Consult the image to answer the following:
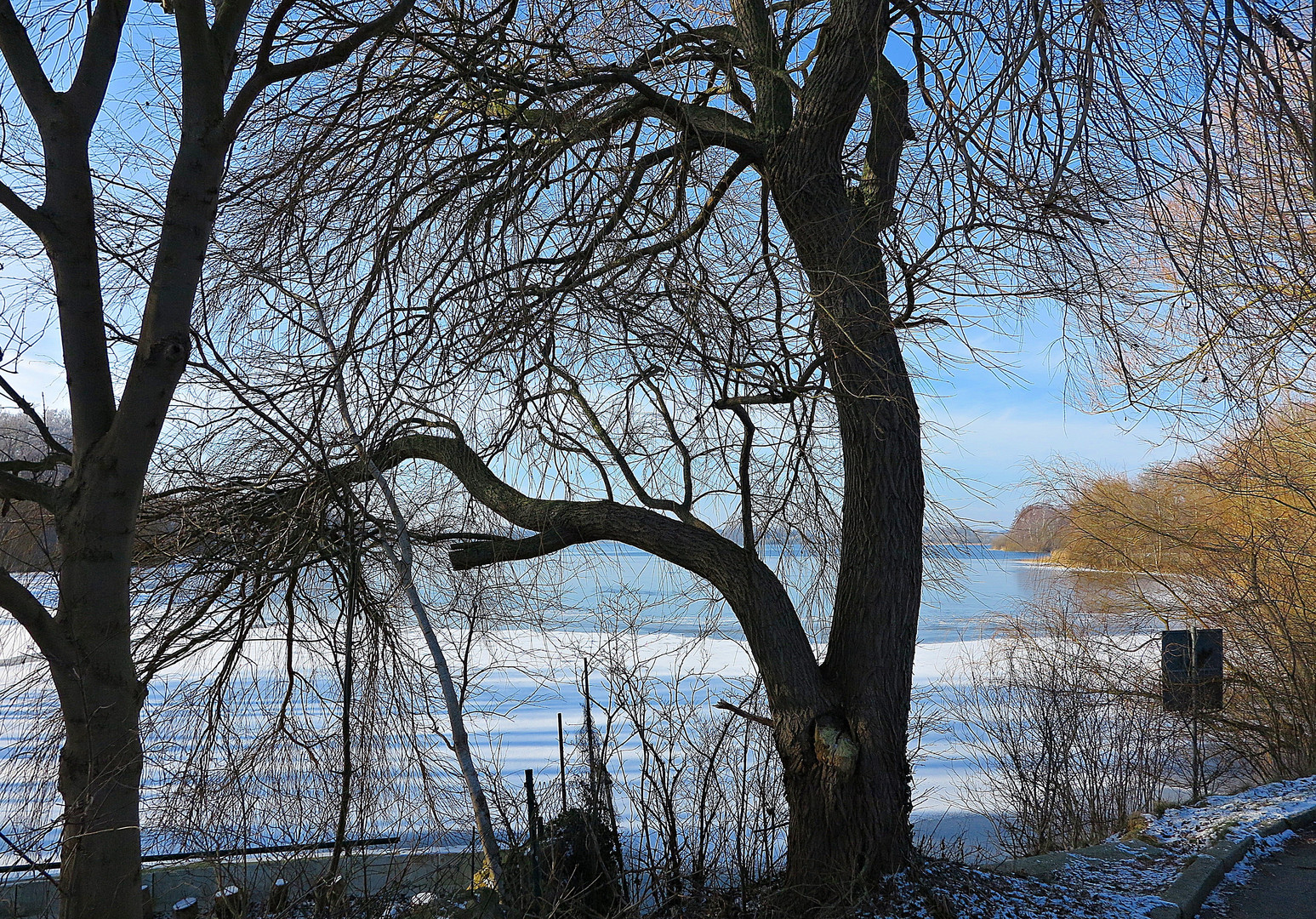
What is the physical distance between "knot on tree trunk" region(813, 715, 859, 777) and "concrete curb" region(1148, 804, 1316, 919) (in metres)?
1.80

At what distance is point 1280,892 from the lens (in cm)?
526

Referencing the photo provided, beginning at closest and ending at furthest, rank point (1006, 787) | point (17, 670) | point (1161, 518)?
point (17, 670) < point (1006, 787) < point (1161, 518)

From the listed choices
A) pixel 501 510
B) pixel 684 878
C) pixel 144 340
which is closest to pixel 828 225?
pixel 501 510

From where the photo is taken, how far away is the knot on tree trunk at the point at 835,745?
16.3ft

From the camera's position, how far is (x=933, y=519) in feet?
19.6

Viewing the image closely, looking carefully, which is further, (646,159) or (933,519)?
(933,519)

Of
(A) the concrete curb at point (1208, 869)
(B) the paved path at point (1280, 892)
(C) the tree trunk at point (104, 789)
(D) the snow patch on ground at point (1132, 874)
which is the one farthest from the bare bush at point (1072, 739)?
(C) the tree trunk at point (104, 789)

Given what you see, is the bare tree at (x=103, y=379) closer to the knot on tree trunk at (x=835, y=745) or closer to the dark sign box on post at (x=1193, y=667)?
the knot on tree trunk at (x=835, y=745)

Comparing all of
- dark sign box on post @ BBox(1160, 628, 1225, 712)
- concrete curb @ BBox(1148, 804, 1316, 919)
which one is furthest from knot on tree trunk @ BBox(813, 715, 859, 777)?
dark sign box on post @ BBox(1160, 628, 1225, 712)

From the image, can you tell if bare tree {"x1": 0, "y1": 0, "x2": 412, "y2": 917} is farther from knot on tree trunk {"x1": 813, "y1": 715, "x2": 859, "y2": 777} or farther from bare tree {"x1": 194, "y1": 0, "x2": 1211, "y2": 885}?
knot on tree trunk {"x1": 813, "y1": 715, "x2": 859, "y2": 777}

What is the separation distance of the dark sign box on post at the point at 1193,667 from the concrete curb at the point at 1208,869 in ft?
9.73

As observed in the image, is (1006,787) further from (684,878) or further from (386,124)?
(386,124)

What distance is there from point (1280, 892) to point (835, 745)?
286 cm

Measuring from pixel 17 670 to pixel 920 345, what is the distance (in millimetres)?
6042
